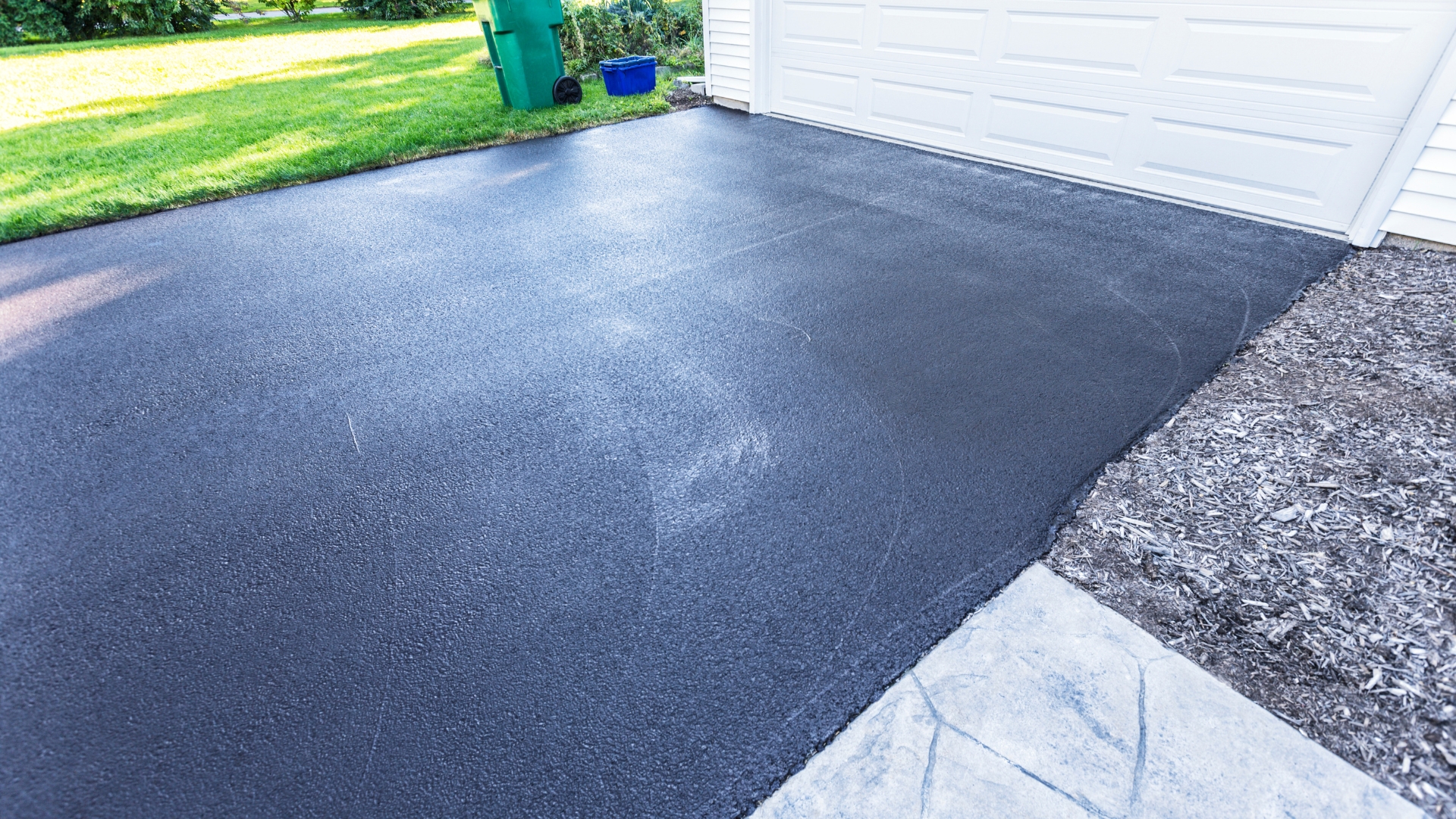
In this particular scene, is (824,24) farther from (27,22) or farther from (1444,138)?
(27,22)

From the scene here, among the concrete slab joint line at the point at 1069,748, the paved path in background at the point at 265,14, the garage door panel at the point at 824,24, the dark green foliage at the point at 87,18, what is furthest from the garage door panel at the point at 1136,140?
the paved path in background at the point at 265,14

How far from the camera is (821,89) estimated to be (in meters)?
6.23

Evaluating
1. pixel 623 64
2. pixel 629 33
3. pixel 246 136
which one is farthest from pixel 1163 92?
pixel 246 136

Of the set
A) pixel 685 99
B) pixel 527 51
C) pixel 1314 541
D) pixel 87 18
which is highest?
pixel 87 18

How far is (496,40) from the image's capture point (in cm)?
654

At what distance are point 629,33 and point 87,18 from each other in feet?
44.8

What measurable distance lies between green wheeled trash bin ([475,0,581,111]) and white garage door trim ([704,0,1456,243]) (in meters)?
2.65

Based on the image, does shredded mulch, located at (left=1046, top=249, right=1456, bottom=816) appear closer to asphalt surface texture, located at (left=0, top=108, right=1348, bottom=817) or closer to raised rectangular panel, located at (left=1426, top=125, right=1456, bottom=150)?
asphalt surface texture, located at (left=0, top=108, right=1348, bottom=817)

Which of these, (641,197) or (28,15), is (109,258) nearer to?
(641,197)

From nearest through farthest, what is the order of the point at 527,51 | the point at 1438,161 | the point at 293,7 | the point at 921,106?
1. the point at 1438,161
2. the point at 921,106
3. the point at 527,51
4. the point at 293,7

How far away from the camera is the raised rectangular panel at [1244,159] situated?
371cm

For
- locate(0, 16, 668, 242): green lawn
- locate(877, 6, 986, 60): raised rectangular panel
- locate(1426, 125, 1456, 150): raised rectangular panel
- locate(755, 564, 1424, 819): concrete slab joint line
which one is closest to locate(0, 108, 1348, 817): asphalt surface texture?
locate(755, 564, 1424, 819): concrete slab joint line

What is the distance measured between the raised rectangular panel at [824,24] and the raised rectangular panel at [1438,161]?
388 centimetres

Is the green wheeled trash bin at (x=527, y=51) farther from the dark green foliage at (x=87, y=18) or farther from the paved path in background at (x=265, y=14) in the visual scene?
the paved path in background at (x=265, y=14)
